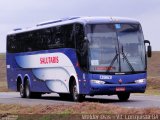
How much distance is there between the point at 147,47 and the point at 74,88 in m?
3.58

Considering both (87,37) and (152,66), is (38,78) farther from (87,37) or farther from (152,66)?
(152,66)

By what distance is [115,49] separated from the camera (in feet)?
89.6

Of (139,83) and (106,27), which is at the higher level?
(106,27)

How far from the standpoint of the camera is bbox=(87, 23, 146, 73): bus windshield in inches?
1067

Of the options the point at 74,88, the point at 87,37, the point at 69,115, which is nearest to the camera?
the point at 69,115

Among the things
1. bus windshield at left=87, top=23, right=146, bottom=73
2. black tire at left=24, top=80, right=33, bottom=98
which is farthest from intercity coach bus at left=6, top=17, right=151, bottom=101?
black tire at left=24, top=80, right=33, bottom=98

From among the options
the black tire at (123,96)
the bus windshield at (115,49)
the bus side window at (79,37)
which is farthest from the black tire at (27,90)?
the bus windshield at (115,49)

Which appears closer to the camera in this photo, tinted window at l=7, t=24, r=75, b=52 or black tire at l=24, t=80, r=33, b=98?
tinted window at l=7, t=24, r=75, b=52

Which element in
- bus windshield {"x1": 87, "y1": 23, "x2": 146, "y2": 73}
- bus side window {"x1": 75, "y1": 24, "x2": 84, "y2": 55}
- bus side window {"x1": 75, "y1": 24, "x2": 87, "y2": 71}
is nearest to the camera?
bus windshield {"x1": 87, "y1": 23, "x2": 146, "y2": 73}

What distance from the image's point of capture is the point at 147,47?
28.4 metres

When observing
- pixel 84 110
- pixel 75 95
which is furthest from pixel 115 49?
pixel 84 110

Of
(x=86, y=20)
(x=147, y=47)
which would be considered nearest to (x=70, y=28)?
(x=86, y=20)

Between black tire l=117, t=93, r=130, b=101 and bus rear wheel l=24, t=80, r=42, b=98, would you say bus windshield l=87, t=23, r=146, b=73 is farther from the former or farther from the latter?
bus rear wheel l=24, t=80, r=42, b=98

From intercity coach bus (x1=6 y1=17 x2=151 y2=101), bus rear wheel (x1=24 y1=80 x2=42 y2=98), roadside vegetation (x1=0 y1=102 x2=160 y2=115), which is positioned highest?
intercity coach bus (x1=6 y1=17 x2=151 y2=101)
